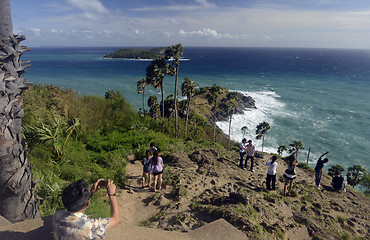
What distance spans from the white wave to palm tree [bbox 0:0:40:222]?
41.8m

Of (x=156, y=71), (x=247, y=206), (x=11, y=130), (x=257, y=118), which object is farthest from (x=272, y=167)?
(x=257, y=118)

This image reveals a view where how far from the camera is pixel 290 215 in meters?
7.80

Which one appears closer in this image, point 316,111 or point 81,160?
point 81,160

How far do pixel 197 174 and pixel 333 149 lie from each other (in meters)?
43.2

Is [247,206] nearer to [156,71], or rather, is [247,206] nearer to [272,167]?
[272,167]

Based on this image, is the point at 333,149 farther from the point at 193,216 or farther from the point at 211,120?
the point at 193,216

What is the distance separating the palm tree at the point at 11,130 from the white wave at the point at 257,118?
41.8 metres

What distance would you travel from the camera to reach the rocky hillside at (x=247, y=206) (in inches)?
245

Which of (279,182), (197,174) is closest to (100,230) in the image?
(197,174)

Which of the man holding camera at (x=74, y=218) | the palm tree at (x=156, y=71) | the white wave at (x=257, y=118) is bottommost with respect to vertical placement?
the white wave at (x=257, y=118)

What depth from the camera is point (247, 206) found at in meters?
7.05

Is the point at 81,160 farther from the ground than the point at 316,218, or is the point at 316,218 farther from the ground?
the point at 81,160

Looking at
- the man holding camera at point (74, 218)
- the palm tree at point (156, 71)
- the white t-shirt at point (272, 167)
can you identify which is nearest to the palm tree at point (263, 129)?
the palm tree at point (156, 71)

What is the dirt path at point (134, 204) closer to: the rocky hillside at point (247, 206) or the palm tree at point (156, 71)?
the rocky hillside at point (247, 206)
